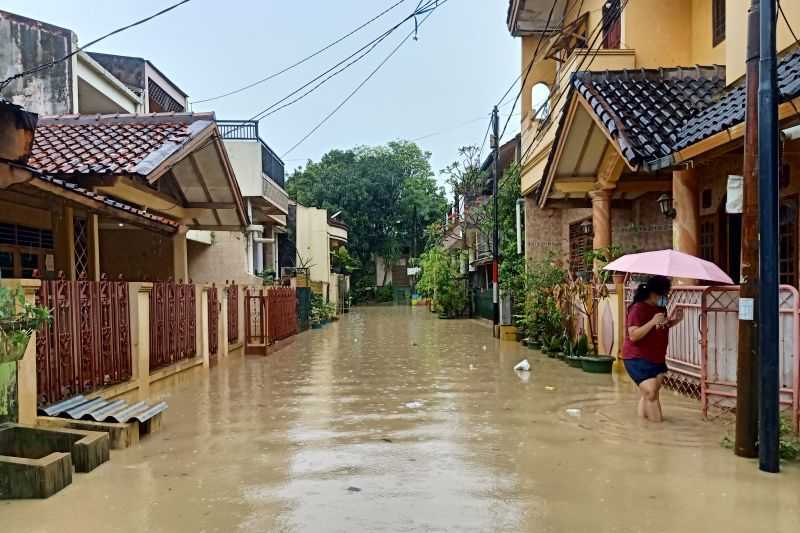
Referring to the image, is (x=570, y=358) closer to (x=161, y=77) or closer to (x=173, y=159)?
(x=173, y=159)

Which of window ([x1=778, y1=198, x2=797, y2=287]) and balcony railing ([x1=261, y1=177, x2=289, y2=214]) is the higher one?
balcony railing ([x1=261, y1=177, x2=289, y2=214])

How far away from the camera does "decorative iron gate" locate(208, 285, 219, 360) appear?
11594 mm

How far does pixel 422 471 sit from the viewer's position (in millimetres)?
4781

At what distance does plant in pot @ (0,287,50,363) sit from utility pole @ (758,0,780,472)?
17.5ft

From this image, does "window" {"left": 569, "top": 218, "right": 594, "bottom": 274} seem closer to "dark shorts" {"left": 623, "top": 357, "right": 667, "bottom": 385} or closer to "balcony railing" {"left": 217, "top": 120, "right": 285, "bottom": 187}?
"dark shorts" {"left": 623, "top": 357, "right": 667, "bottom": 385}

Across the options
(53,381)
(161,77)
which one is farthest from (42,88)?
(53,381)

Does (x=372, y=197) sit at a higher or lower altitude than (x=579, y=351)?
higher

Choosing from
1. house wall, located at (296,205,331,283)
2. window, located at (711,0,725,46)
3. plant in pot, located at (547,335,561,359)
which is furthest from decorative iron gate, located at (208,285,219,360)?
house wall, located at (296,205,331,283)

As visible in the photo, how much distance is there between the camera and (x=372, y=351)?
1404 cm

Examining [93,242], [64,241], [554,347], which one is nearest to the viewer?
[64,241]

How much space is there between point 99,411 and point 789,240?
8387mm

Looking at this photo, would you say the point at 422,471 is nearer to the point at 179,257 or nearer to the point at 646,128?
the point at 646,128

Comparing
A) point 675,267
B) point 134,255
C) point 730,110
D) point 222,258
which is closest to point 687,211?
point 730,110

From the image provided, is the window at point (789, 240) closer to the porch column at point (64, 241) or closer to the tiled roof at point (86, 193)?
the tiled roof at point (86, 193)
